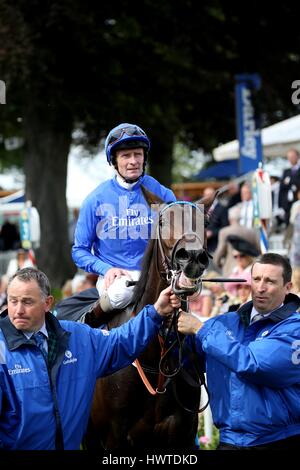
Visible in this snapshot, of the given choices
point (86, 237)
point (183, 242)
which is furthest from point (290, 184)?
point (183, 242)

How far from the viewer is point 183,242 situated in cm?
453

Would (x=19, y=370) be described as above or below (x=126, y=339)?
below

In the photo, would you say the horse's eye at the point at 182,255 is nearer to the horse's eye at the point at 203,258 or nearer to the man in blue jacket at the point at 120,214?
the horse's eye at the point at 203,258

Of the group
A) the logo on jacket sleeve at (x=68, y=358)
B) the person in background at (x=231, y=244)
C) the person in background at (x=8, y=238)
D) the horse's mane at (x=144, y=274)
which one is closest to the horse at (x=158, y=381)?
the horse's mane at (x=144, y=274)

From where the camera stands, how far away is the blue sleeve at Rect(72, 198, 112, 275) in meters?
5.64

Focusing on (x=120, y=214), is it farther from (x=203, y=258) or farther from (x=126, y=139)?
(x=203, y=258)

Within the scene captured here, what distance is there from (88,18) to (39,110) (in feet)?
7.47

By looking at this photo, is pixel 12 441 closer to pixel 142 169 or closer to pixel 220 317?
pixel 220 317

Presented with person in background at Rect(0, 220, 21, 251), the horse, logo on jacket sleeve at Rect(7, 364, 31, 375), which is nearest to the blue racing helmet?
the horse

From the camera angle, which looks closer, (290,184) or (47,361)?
(47,361)

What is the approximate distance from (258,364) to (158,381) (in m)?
0.88

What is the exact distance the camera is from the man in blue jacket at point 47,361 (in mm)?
4141

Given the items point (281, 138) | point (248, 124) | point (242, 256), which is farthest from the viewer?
point (248, 124)

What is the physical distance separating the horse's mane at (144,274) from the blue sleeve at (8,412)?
1242 millimetres
